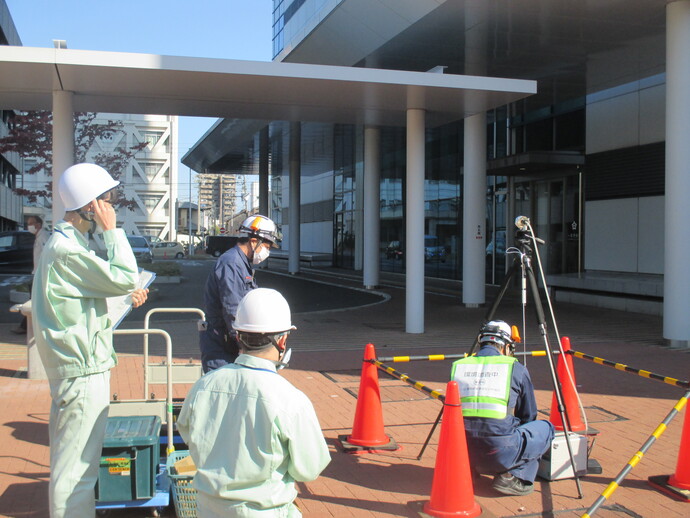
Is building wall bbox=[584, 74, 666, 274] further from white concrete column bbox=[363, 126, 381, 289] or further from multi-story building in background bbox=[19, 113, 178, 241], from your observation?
multi-story building in background bbox=[19, 113, 178, 241]

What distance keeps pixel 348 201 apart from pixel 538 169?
1474 centimetres

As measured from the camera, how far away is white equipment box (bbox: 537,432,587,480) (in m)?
5.52

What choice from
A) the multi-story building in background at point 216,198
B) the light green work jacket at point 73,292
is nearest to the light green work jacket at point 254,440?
the light green work jacket at point 73,292

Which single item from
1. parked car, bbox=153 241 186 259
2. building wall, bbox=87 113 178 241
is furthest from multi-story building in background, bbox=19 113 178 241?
parked car, bbox=153 241 186 259

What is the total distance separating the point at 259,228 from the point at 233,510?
9.24 ft

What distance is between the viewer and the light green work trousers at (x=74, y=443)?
3.57 meters

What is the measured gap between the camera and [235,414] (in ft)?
8.60

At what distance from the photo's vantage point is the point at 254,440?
2.59 m

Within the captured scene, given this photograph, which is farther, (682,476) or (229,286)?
(682,476)

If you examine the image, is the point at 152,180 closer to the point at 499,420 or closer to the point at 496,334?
the point at 496,334

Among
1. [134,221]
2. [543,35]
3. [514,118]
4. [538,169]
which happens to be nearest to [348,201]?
[514,118]

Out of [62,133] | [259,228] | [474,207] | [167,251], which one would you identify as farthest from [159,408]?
[167,251]

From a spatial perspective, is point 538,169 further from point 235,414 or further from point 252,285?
point 235,414

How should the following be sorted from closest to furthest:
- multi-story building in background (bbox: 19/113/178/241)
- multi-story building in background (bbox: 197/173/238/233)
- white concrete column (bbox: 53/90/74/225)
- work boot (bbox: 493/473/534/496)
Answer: work boot (bbox: 493/473/534/496) → white concrete column (bbox: 53/90/74/225) → multi-story building in background (bbox: 19/113/178/241) → multi-story building in background (bbox: 197/173/238/233)
